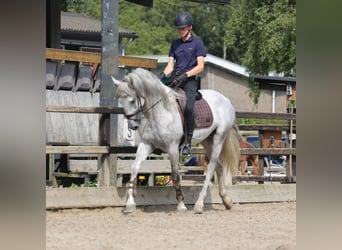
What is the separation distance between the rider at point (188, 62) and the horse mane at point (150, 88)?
17 centimetres

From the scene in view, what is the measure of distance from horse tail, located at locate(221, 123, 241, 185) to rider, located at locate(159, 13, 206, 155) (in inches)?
40.5

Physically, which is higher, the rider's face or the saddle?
the rider's face

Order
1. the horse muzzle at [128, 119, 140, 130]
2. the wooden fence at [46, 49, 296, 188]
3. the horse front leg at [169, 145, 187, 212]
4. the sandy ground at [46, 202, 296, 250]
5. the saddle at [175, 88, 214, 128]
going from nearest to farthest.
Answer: the sandy ground at [46, 202, 296, 250] < the horse muzzle at [128, 119, 140, 130] < the horse front leg at [169, 145, 187, 212] < the saddle at [175, 88, 214, 128] < the wooden fence at [46, 49, 296, 188]

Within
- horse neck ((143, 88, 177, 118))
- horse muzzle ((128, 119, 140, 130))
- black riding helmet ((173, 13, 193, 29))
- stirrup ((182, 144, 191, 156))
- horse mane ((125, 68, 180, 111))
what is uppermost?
black riding helmet ((173, 13, 193, 29))

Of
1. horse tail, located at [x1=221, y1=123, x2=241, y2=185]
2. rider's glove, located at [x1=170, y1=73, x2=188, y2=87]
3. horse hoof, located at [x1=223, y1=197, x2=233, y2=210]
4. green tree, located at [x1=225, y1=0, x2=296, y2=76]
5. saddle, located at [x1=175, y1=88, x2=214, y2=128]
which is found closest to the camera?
rider's glove, located at [x1=170, y1=73, x2=188, y2=87]

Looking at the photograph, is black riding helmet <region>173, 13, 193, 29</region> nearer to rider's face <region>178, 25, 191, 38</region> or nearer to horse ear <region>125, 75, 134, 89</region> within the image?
rider's face <region>178, 25, 191, 38</region>

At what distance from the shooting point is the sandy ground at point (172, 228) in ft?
17.3

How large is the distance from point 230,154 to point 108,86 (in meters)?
1.81

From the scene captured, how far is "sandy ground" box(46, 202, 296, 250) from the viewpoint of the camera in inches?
207

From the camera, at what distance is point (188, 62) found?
762 centimetres

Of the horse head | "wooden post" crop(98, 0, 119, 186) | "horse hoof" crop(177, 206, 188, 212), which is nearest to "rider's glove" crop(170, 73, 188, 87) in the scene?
the horse head

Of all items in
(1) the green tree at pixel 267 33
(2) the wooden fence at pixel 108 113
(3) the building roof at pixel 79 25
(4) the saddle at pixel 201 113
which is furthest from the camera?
(3) the building roof at pixel 79 25

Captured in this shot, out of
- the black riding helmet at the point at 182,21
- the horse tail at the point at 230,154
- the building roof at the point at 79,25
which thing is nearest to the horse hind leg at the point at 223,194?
Result: the horse tail at the point at 230,154

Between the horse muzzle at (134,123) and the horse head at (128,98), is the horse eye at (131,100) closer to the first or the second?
the horse head at (128,98)
